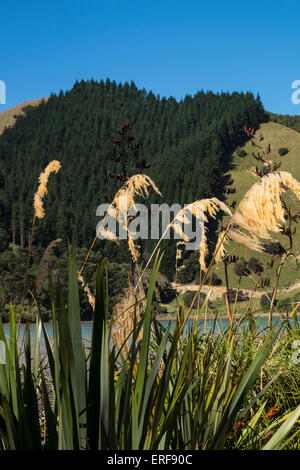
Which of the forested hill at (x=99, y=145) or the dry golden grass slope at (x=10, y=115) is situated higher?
the dry golden grass slope at (x=10, y=115)

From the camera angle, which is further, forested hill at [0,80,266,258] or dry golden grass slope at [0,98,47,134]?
dry golden grass slope at [0,98,47,134]

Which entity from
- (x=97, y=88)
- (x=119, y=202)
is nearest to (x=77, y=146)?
(x=97, y=88)

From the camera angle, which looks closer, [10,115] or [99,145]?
[99,145]

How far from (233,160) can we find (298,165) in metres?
11.2

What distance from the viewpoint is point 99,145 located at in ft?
295

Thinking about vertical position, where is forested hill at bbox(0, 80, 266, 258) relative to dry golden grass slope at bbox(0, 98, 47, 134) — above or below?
below

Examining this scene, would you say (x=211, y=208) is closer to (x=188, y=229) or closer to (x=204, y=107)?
(x=188, y=229)

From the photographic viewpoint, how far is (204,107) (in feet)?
340

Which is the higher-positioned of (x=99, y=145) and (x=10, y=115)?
(x=10, y=115)

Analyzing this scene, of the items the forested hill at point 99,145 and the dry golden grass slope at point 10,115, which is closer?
the forested hill at point 99,145

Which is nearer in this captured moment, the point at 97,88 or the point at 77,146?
the point at 77,146

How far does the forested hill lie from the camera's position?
2203 inches

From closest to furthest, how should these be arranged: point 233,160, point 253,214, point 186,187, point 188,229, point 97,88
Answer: point 253,214 < point 188,229 < point 186,187 < point 233,160 < point 97,88

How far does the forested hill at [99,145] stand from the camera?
56.0 meters
